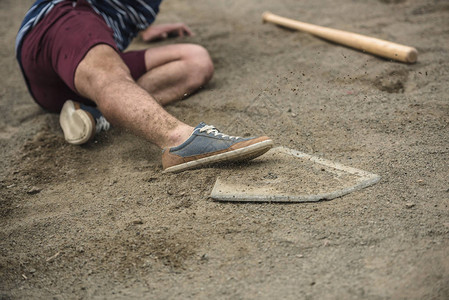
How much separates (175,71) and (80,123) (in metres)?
0.56

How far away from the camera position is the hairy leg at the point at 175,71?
2.30 metres

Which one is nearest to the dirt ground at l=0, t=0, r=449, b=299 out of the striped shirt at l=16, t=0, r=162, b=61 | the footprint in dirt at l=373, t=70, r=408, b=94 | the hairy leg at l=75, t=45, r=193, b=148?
the footprint in dirt at l=373, t=70, r=408, b=94

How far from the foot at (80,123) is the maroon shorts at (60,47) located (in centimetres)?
11

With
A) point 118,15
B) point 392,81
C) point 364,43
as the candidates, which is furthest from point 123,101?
point 364,43

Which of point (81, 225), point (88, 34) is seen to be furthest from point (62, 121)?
point (81, 225)

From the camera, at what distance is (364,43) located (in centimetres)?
253

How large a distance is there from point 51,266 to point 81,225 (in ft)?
0.60

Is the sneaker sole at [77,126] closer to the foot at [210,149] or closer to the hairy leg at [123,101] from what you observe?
the hairy leg at [123,101]

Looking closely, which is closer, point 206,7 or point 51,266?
point 51,266

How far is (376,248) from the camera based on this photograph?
1210 mm

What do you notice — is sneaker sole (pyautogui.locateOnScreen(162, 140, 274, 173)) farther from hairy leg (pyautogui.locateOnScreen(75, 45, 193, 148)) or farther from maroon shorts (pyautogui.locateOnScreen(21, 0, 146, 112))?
maroon shorts (pyautogui.locateOnScreen(21, 0, 146, 112))

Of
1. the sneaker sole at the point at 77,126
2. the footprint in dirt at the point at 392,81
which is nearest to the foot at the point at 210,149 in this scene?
the sneaker sole at the point at 77,126

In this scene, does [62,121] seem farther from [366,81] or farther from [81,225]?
[366,81]

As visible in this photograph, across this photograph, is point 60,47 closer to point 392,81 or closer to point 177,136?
point 177,136
